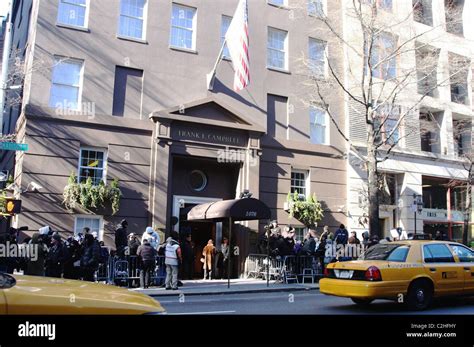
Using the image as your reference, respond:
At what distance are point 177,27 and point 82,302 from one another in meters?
19.4

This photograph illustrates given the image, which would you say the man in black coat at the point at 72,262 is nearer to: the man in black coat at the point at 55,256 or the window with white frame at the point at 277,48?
the man in black coat at the point at 55,256

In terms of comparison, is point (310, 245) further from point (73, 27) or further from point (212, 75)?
point (73, 27)

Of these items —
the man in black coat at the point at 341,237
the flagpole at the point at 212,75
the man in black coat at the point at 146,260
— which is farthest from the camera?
the flagpole at the point at 212,75

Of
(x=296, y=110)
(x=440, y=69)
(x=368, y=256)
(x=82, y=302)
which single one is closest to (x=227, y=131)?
(x=296, y=110)

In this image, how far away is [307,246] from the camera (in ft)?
61.7

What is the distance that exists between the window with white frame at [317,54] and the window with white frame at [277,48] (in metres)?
1.43

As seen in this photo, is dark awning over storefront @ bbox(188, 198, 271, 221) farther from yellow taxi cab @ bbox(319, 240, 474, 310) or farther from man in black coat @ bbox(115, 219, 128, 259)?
yellow taxi cab @ bbox(319, 240, 474, 310)

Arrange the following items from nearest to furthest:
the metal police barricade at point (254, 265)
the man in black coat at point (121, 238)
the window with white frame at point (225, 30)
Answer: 1. the man in black coat at point (121, 238)
2. the metal police barricade at point (254, 265)
3. the window with white frame at point (225, 30)

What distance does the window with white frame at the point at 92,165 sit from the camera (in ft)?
61.5

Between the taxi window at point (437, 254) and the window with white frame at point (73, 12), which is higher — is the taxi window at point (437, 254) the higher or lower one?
the lower one

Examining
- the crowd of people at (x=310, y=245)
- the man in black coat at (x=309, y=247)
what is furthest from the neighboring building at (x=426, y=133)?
the man in black coat at (x=309, y=247)

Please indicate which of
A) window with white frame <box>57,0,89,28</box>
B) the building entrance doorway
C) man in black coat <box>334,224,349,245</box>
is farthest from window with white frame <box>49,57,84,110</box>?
man in black coat <box>334,224,349,245</box>

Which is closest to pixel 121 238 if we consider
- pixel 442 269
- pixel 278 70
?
pixel 442 269

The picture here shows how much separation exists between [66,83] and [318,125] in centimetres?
1251
